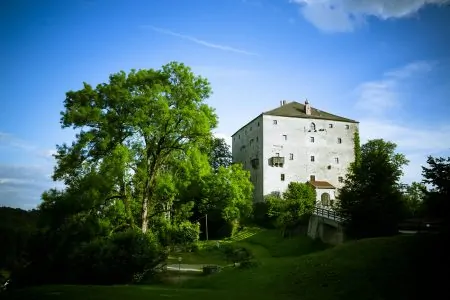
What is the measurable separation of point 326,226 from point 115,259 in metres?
28.0

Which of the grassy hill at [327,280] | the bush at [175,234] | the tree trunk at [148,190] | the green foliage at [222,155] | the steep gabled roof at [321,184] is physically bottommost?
the grassy hill at [327,280]

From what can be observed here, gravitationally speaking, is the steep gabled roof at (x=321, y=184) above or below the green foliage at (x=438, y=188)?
above

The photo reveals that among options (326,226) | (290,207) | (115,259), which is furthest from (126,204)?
(290,207)

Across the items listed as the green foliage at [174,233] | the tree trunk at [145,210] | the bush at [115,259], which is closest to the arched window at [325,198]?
the green foliage at [174,233]

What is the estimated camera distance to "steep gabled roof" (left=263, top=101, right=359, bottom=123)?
243ft

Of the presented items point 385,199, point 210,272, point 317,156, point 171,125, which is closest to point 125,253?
point 210,272

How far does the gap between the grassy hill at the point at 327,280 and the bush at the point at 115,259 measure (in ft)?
8.09

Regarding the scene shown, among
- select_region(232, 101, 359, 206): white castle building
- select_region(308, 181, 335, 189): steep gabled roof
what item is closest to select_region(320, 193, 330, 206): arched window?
select_region(232, 101, 359, 206): white castle building

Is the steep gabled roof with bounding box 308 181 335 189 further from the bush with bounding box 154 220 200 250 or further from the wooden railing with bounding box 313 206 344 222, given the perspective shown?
the bush with bounding box 154 220 200 250

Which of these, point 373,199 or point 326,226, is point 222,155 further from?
point 373,199

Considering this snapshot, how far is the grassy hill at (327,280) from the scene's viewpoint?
62.7ft

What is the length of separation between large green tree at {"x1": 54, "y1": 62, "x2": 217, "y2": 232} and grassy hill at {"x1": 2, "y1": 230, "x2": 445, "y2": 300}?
896 cm

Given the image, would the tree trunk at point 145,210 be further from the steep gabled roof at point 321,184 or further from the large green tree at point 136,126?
the steep gabled roof at point 321,184

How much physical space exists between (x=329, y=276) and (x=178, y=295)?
8.80 meters
